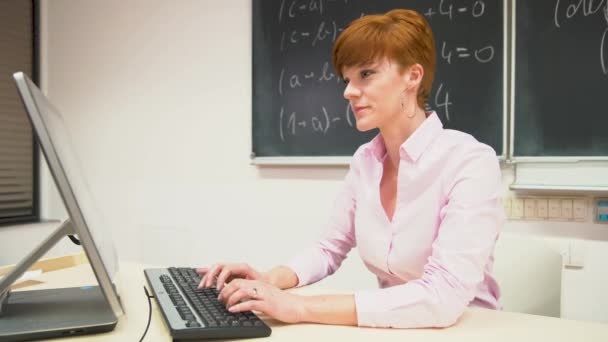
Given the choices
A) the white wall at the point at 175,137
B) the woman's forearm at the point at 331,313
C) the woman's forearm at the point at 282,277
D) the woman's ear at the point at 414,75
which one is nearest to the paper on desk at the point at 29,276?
the woman's forearm at the point at 282,277

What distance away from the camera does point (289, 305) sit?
2.74ft

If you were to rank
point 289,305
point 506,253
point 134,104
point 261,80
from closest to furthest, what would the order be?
point 289,305 < point 506,253 < point 261,80 < point 134,104

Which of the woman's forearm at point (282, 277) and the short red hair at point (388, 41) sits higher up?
the short red hair at point (388, 41)

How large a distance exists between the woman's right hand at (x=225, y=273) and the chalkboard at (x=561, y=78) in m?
1.17

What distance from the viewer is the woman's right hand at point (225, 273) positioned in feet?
3.30

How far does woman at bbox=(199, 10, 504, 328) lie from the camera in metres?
0.84

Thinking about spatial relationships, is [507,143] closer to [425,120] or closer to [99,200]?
[425,120]

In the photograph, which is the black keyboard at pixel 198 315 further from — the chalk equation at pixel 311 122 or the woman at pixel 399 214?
the chalk equation at pixel 311 122

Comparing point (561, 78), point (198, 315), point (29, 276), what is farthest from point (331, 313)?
point (561, 78)

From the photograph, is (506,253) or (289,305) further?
(506,253)

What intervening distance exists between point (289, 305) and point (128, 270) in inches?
25.8

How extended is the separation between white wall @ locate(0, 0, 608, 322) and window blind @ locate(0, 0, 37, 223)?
11cm

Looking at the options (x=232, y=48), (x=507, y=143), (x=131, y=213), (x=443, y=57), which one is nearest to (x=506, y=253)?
(x=507, y=143)

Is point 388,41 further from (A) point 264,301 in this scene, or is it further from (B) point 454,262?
(A) point 264,301
